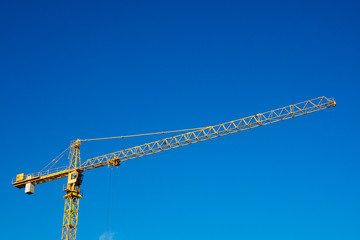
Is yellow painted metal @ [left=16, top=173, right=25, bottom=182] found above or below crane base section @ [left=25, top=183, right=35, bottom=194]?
above

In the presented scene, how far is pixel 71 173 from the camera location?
9556cm

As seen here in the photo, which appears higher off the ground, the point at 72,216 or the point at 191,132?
the point at 191,132

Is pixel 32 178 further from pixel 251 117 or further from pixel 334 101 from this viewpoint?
pixel 334 101

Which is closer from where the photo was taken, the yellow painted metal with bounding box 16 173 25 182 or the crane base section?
the crane base section

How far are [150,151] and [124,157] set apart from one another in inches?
184

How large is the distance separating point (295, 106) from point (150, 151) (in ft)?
84.0

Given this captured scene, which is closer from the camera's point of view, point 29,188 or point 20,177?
point 29,188

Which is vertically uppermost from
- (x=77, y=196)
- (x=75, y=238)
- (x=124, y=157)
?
(x=124, y=157)

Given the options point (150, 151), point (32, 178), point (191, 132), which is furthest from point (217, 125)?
point (32, 178)

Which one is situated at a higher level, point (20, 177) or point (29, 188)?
point (20, 177)

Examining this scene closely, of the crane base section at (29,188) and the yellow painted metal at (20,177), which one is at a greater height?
the yellow painted metal at (20,177)

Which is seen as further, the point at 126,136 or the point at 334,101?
the point at 126,136

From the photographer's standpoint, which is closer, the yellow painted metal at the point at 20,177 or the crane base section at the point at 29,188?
the crane base section at the point at 29,188

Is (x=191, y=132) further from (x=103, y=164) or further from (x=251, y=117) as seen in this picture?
(x=103, y=164)
